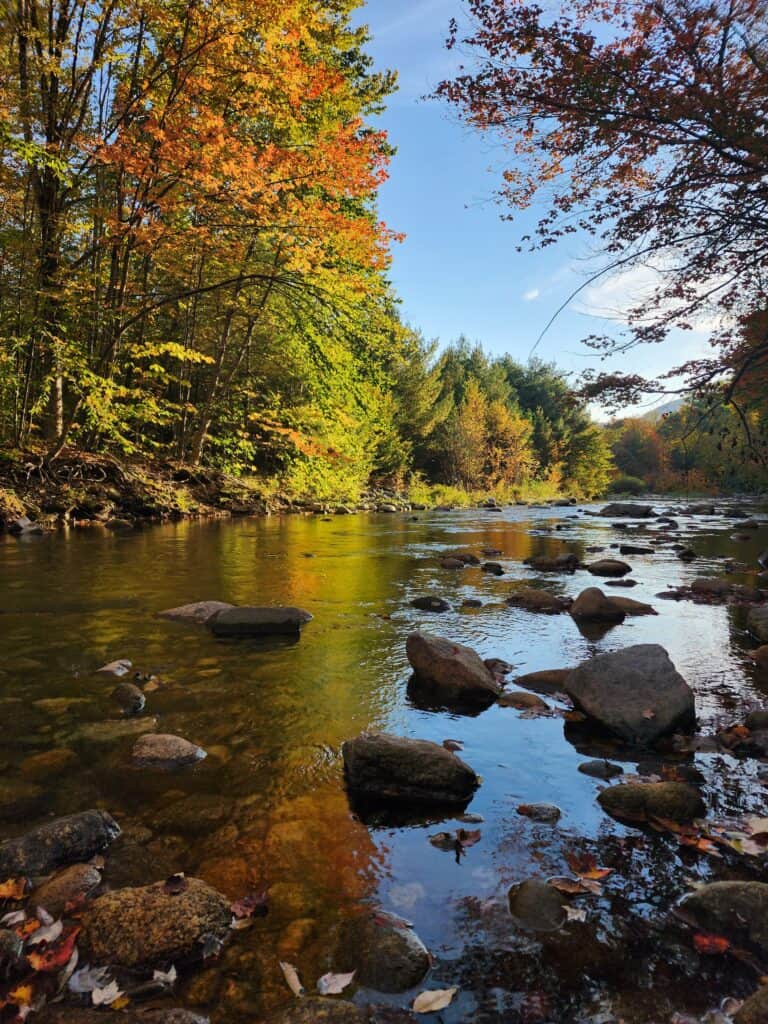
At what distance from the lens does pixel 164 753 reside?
340 centimetres

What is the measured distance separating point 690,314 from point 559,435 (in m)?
59.3

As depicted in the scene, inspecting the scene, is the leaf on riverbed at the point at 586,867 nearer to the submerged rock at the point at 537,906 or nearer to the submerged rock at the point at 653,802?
the submerged rock at the point at 537,906

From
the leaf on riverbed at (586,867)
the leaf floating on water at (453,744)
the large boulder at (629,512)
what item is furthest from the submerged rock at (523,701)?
the large boulder at (629,512)

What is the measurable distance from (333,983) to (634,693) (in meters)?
2.71

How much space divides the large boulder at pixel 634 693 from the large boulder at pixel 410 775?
1.23m

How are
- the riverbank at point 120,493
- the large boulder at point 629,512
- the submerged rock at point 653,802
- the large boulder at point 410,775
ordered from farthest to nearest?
the large boulder at point 629,512, the riverbank at point 120,493, the large boulder at point 410,775, the submerged rock at point 653,802

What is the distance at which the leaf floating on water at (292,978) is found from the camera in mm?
1865

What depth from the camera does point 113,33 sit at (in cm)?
1466

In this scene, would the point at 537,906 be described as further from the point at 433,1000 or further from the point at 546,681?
the point at 546,681

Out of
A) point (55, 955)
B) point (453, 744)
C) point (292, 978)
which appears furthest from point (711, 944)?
point (55, 955)

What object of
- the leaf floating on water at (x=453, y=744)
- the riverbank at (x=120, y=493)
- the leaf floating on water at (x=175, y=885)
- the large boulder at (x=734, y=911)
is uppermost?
the riverbank at (x=120, y=493)

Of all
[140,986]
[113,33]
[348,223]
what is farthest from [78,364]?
[140,986]

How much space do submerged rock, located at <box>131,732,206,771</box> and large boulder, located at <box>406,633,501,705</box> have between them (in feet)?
5.97

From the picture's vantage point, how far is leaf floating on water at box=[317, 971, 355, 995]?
1.87m
